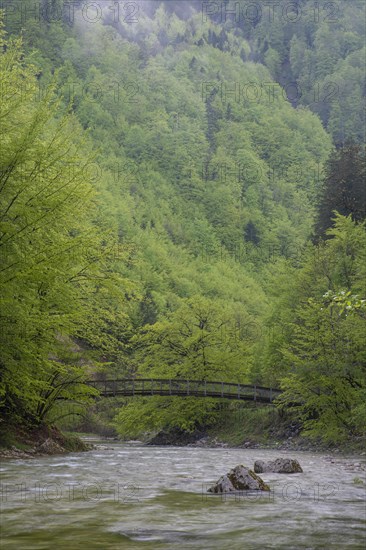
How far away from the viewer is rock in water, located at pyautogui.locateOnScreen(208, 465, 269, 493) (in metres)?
11.3

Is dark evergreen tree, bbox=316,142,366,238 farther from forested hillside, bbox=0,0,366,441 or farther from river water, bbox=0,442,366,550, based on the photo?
river water, bbox=0,442,366,550

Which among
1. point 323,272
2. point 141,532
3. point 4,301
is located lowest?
point 141,532

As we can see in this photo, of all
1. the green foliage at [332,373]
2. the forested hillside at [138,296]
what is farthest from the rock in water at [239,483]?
the green foliage at [332,373]

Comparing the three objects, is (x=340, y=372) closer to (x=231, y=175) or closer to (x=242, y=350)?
(x=242, y=350)

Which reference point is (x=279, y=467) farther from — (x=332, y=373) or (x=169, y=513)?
(x=332, y=373)

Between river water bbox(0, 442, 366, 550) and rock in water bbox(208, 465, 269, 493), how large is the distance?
0.29 meters

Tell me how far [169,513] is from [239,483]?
10.6 feet

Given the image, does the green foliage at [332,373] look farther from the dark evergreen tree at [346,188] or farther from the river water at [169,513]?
the dark evergreen tree at [346,188]

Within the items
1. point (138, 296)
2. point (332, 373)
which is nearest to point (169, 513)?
point (138, 296)

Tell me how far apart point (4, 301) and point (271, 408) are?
3276 centimetres

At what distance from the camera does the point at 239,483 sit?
11.6 meters

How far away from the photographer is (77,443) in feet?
76.2

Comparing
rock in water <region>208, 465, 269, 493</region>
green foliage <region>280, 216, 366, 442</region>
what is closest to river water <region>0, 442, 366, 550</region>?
rock in water <region>208, 465, 269, 493</region>

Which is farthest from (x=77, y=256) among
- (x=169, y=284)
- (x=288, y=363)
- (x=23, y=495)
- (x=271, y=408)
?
(x=169, y=284)
